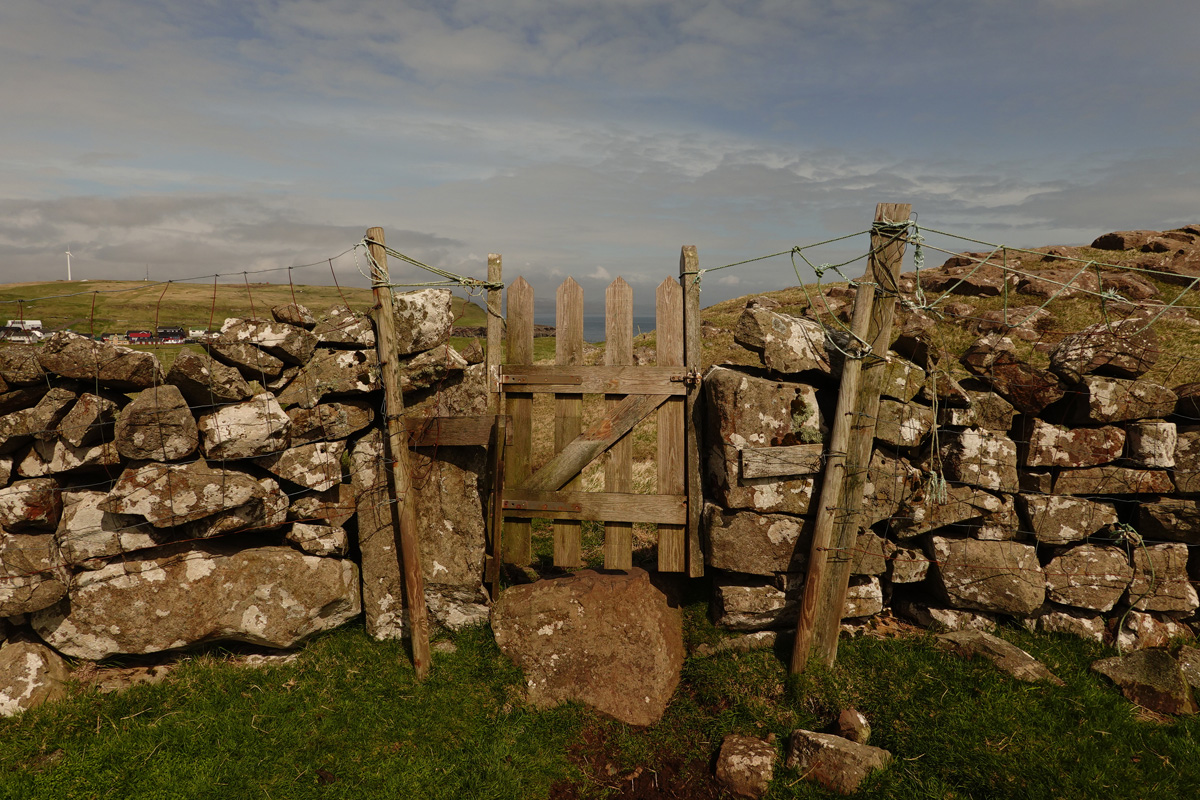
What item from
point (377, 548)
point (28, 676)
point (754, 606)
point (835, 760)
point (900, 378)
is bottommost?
point (835, 760)

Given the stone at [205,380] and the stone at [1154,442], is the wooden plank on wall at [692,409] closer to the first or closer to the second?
the stone at [205,380]

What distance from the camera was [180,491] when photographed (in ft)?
17.1

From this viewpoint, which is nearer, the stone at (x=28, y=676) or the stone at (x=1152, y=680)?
the stone at (x=28, y=676)

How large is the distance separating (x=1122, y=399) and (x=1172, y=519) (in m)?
1.25

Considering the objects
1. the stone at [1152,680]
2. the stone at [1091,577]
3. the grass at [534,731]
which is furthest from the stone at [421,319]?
the stone at [1152,680]

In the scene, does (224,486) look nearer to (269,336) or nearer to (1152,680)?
(269,336)

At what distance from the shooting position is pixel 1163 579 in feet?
20.0

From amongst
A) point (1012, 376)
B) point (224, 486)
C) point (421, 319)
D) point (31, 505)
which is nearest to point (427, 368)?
point (421, 319)

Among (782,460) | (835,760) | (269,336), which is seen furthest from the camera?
(782,460)

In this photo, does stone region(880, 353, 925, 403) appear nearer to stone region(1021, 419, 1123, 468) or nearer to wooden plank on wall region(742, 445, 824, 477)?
wooden plank on wall region(742, 445, 824, 477)

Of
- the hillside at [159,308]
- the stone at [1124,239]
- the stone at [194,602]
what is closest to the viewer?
the stone at [194,602]

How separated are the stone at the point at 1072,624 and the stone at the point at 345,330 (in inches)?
273

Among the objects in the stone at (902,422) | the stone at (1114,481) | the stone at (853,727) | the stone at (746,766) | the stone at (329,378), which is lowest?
the stone at (746,766)

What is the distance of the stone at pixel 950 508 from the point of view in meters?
6.05
